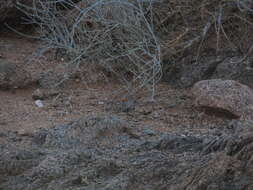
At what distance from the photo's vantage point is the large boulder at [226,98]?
15.3ft

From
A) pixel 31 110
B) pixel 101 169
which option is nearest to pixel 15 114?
pixel 31 110

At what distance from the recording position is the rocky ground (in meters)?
2.78

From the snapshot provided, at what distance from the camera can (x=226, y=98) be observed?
4691 mm

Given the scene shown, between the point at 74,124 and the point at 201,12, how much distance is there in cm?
188

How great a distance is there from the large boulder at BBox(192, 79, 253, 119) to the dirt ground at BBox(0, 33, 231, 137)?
94 millimetres

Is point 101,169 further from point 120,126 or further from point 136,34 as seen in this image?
point 136,34

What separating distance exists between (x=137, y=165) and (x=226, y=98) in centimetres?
187

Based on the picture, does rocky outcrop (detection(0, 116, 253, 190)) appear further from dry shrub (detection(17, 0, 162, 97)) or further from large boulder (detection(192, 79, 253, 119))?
dry shrub (detection(17, 0, 162, 97))

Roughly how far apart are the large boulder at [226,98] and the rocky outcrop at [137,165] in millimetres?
1142

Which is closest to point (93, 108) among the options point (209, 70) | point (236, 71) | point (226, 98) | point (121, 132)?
point (121, 132)

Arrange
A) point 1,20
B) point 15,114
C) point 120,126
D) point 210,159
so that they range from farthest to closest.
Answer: point 1,20 < point 15,114 < point 120,126 < point 210,159

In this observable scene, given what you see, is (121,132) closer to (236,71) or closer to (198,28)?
(236,71)

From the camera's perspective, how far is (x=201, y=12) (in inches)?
214

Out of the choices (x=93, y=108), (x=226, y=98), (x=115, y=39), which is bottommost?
(x=93, y=108)
